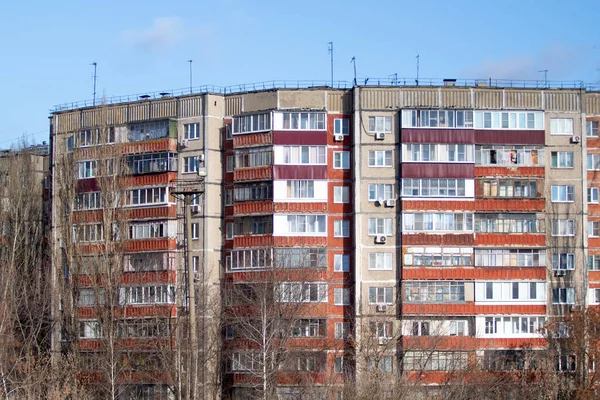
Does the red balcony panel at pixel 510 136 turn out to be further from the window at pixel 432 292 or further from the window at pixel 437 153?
the window at pixel 432 292

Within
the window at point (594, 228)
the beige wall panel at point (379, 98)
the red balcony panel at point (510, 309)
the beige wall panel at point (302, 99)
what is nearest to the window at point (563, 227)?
the window at point (594, 228)

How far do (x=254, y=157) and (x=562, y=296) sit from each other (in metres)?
18.9

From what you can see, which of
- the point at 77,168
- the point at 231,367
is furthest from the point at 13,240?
the point at 231,367

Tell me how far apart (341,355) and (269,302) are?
4992mm

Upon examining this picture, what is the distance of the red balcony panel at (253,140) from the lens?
6159 centimetres

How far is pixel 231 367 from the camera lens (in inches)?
2379

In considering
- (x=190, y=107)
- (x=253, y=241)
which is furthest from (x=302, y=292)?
(x=190, y=107)

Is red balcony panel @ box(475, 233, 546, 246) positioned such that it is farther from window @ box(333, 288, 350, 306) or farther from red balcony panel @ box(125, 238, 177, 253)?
red balcony panel @ box(125, 238, 177, 253)

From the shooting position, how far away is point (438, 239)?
2378 inches

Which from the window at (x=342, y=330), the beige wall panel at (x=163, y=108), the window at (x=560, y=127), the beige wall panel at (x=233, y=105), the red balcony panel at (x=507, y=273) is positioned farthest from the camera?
the beige wall panel at (x=163, y=108)

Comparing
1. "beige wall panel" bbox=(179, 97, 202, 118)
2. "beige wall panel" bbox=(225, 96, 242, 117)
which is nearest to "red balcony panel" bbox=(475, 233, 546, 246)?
"beige wall panel" bbox=(225, 96, 242, 117)

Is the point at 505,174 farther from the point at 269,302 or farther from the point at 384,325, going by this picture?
the point at 269,302

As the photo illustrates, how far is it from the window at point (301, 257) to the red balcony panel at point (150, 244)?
21.4ft

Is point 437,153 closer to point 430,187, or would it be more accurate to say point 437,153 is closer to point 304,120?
point 430,187
